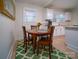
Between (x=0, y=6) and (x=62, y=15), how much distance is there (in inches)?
247

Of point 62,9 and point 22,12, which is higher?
point 62,9

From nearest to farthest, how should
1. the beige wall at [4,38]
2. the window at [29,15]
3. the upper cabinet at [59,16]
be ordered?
the beige wall at [4,38] < the window at [29,15] < the upper cabinet at [59,16]

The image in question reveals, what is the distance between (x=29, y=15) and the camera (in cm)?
543

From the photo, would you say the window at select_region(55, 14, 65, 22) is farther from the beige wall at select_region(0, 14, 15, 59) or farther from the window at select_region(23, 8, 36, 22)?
the beige wall at select_region(0, 14, 15, 59)

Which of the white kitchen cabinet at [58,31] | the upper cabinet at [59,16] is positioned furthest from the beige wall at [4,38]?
the upper cabinet at [59,16]

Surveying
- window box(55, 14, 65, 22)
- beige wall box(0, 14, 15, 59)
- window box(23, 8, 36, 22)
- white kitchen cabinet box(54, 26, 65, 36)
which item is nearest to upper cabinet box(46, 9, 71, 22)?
window box(55, 14, 65, 22)

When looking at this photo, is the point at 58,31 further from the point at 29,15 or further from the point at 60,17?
the point at 29,15

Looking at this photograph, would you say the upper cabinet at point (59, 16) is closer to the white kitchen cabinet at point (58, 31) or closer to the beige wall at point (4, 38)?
the white kitchen cabinet at point (58, 31)

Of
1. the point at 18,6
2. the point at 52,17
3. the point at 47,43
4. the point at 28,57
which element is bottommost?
the point at 28,57

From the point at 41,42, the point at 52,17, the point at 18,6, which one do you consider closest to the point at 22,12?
the point at 18,6

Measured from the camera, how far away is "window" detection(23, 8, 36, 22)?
5.27 metres

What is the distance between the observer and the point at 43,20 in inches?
232

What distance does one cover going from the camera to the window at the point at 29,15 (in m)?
5.27

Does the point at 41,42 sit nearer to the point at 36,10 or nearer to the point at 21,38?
the point at 21,38
